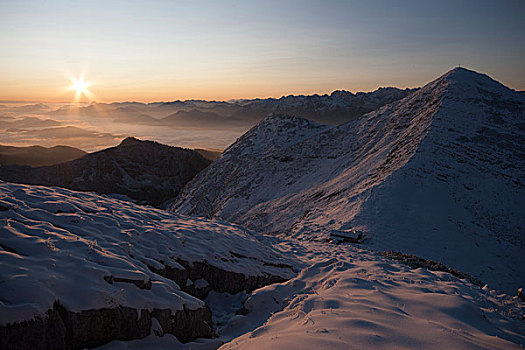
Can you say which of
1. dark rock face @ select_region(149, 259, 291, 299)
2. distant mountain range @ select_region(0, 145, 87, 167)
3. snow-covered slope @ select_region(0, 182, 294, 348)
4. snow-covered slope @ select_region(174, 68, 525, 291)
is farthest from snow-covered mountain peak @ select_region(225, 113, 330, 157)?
distant mountain range @ select_region(0, 145, 87, 167)

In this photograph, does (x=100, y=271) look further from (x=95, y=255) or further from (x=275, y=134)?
(x=275, y=134)

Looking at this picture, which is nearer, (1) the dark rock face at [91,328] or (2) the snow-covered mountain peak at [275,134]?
(1) the dark rock face at [91,328]

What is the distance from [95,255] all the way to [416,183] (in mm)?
25917

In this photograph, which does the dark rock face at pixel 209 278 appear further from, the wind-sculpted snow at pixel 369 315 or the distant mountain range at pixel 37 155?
the distant mountain range at pixel 37 155

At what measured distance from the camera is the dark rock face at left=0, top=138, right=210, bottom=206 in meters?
78.9

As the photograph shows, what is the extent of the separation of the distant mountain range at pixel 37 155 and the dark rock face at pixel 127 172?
38520 millimetres

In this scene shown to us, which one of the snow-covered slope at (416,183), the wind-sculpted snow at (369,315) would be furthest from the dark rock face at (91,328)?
the snow-covered slope at (416,183)

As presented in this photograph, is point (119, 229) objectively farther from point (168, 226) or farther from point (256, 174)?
point (256, 174)

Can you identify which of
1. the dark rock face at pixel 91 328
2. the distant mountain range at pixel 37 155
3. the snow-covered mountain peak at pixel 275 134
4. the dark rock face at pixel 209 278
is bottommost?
the distant mountain range at pixel 37 155

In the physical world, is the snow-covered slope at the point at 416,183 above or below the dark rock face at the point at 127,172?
above

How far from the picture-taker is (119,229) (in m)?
8.07

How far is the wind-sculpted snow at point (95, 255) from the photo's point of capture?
4480 millimetres

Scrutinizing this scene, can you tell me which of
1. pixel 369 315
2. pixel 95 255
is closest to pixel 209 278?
pixel 95 255

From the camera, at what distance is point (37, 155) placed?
122 meters
